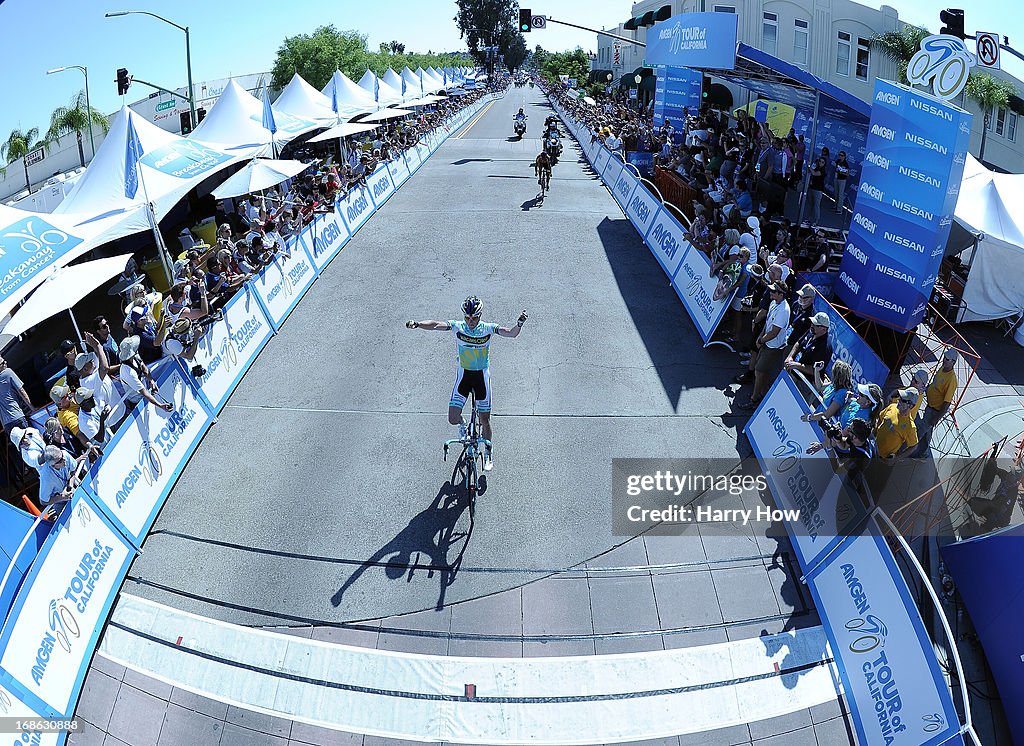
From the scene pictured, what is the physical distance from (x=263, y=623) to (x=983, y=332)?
1357cm

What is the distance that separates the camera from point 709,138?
22828 millimetres

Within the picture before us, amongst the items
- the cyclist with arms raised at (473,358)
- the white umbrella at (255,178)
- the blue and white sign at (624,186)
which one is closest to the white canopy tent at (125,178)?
the white umbrella at (255,178)

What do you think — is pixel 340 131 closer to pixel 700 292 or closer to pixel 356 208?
pixel 356 208

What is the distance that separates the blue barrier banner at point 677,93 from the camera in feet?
75.0

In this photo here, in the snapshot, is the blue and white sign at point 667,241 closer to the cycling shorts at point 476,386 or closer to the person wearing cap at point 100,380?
the cycling shorts at point 476,386

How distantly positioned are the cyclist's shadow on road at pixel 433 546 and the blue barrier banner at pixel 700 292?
231 inches

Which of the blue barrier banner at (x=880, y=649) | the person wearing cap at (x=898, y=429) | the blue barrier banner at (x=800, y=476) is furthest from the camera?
the person wearing cap at (x=898, y=429)

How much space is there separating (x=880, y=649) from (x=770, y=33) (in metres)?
40.3

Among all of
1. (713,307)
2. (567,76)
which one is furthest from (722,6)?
(567,76)

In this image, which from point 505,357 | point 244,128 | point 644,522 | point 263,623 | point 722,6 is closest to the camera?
point 263,623

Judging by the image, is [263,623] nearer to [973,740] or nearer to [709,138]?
[973,740]

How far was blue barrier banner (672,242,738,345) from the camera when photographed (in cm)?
1214

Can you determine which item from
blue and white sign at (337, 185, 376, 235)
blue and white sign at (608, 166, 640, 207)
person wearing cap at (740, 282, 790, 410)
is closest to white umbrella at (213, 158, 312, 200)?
blue and white sign at (337, 185, 376, 235)

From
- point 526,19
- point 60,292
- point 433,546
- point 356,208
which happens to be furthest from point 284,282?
point 526,19
